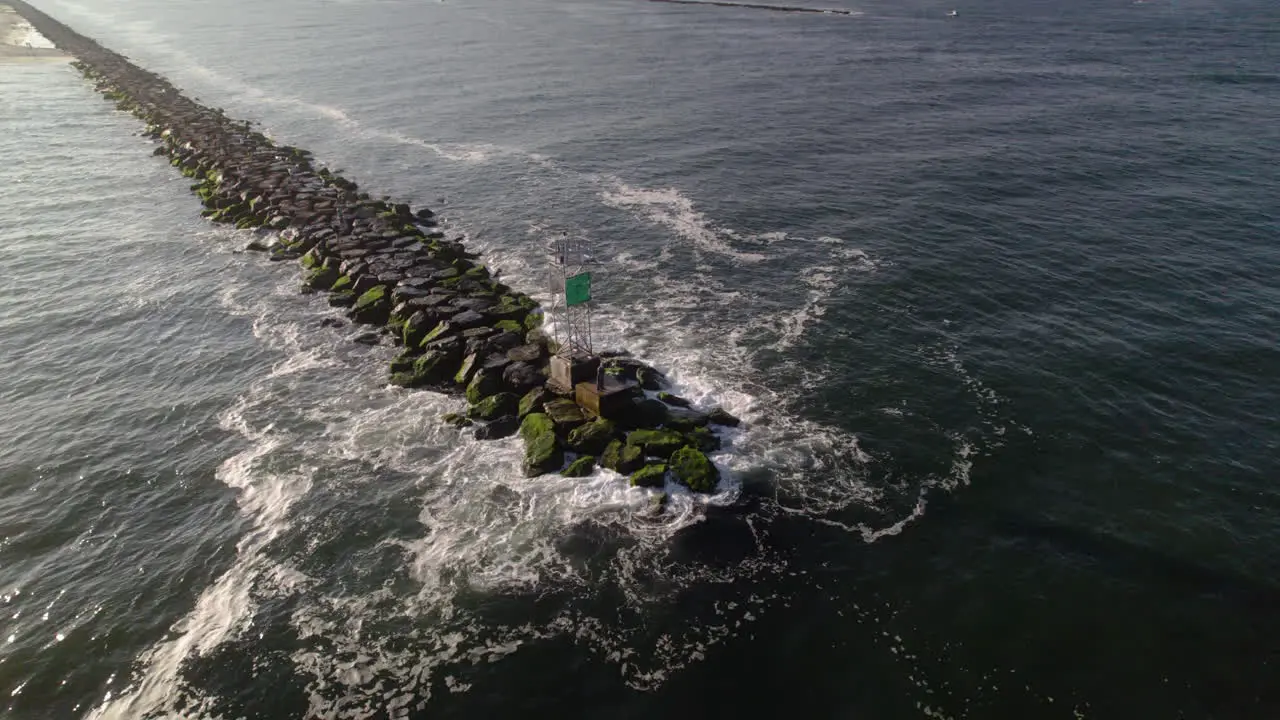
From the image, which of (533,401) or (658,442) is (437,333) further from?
(658,442)

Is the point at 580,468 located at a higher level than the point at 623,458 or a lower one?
lower

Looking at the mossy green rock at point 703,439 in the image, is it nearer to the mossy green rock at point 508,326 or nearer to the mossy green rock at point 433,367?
the mossy green rock at point 508,326

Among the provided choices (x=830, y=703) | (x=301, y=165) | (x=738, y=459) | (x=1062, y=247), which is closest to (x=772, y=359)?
(x=738, y=459)

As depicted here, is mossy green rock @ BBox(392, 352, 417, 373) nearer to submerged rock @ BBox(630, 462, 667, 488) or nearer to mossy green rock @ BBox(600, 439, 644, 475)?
mossy green rock @ BBox(600, 439, 644, 475)

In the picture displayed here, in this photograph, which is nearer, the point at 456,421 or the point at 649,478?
the point at 649,478

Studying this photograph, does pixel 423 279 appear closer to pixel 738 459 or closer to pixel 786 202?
pixel 738 459

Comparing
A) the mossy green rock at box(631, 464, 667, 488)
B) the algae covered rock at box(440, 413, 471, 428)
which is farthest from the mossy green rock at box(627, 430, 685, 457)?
the algae covered rock at box(440, 413, 471, 428)

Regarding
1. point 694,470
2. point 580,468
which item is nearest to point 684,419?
point 694,470
